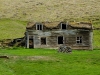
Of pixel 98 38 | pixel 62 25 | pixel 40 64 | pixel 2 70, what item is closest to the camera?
pixel 2 70

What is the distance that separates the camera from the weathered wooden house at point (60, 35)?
237 feet

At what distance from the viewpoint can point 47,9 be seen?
139375 mm

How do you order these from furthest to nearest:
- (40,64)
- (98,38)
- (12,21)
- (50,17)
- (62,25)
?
(50,17) → (12,21) → (98,38) → (62,25) → (40,64)

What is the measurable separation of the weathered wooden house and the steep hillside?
53.3 metres

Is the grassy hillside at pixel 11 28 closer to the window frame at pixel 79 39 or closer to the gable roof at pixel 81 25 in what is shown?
the gable roof at pixel 81 25

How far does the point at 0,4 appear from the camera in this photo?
141000 mm

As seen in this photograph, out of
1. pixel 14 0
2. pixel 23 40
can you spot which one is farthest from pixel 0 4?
pixel 23 40

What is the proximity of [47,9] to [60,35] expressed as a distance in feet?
222

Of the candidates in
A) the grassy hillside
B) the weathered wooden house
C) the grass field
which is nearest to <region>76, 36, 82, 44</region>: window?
the weathered wooden house

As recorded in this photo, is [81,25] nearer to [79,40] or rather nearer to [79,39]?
[79,39]

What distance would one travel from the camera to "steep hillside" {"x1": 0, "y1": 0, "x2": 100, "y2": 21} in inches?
5143

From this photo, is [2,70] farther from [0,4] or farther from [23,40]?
[0,4]

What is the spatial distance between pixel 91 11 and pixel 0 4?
3504 cm

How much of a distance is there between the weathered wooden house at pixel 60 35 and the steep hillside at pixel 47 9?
53.3 meters
